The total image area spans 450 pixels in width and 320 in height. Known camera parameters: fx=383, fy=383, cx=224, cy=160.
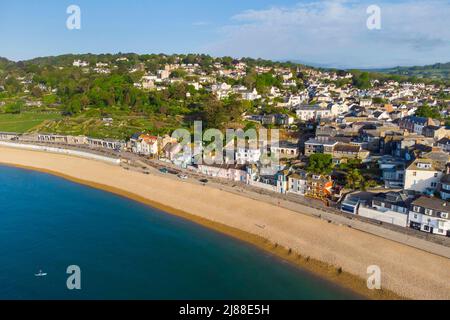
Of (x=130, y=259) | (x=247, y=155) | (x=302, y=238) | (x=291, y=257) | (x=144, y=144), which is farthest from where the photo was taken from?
(x=144, y=144)

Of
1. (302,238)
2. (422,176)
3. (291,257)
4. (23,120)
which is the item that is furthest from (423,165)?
(23,120)

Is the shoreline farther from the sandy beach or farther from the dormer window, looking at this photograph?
the dormer window

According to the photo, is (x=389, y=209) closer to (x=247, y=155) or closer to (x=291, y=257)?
(x=291, y=257)

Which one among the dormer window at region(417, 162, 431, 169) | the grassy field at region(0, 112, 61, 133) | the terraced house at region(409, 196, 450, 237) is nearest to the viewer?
the terraced house at region(409, 196, 450, 237)

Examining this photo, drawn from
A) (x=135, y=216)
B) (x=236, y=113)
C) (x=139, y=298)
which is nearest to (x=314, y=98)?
(x=236, y=113)

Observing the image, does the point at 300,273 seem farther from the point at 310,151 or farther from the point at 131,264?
the point at 310,151

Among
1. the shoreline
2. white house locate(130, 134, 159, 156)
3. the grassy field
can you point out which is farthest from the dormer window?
the grassy field
